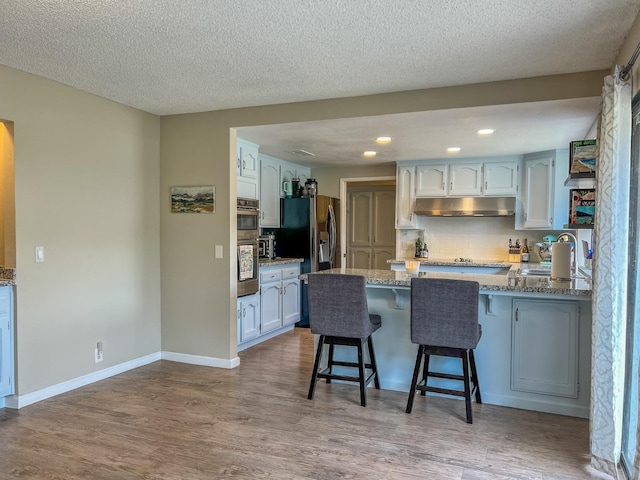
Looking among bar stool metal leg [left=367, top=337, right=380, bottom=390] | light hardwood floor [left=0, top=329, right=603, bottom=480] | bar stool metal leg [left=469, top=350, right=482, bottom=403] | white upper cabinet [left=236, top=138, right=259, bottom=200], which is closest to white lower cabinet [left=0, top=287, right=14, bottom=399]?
light hardwood floor [left=0, top=329, right=603, bottom=480]

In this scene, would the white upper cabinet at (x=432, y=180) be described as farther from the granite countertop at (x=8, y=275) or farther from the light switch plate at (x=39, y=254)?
the granite countertop at (x=8, y=275)

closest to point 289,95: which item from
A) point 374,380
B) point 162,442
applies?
point 374,380

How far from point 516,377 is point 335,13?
2.76 m

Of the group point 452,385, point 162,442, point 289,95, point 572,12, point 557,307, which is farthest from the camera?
point 289,95

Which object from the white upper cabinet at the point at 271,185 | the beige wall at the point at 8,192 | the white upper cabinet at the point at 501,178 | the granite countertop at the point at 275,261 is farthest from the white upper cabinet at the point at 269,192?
the beige wall at the point at 8,192

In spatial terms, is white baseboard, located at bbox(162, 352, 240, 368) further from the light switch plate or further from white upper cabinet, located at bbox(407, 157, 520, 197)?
white upper cabinet, located at bbox(407, 157, 520, 197)

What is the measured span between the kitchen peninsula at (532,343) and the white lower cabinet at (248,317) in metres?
1.41

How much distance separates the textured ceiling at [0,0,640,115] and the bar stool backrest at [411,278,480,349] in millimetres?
1480

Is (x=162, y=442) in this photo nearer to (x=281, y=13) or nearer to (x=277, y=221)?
(x=281, y=13)

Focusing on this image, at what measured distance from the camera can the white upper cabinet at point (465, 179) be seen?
5992 millimetres

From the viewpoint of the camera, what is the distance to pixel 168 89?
365 centimetres

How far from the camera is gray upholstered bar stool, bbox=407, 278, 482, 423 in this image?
9.91 ft

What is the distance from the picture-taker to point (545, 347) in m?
3.28

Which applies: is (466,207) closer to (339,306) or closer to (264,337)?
(264,337)
